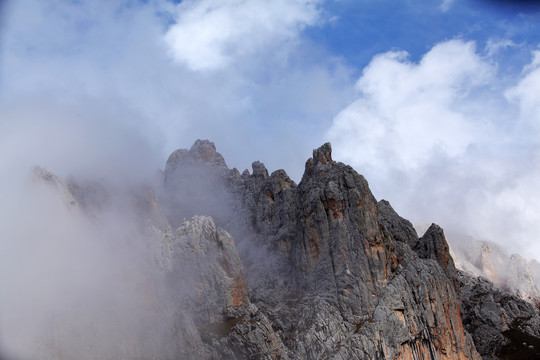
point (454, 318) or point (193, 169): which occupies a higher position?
point (193, 169)

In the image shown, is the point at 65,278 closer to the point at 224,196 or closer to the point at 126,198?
the point at 126,198

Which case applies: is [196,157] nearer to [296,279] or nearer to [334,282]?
[296,279]

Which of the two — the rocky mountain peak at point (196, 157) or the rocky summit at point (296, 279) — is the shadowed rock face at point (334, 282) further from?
the rocky mountain peak at point (196, 157)

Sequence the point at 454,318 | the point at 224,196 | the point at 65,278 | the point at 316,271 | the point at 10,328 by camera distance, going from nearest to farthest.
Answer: the point at 10,328 → the point at 65,278 → the point at 316,271 → the point at 454,318 → the point at 224,196

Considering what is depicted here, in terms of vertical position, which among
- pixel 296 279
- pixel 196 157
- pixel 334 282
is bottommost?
pixel 334 282

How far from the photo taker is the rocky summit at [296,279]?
408 feet

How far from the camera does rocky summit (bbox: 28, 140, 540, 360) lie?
124312 millimetres

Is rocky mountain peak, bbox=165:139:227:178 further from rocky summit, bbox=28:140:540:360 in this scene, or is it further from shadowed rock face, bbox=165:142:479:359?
shadowed rock face, bbox=165:142:479:359

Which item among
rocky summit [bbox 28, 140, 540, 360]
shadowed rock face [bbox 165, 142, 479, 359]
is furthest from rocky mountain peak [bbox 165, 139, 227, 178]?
shadowed rock face [bbox 165, 142, 479, 359]

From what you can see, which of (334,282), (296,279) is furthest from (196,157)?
Result: (334,282)

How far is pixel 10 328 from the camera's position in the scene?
98938 millimetres

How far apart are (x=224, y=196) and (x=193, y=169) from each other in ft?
48.9

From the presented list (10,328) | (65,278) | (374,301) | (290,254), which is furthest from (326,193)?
(10,328)

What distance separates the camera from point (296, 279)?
14662cm
